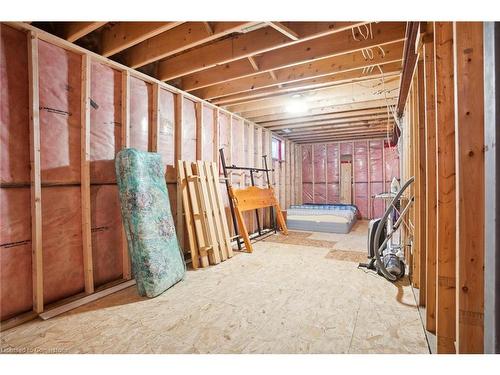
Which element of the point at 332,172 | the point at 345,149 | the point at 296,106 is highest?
the point at 296,106

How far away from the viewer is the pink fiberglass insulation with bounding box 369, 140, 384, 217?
294 inches

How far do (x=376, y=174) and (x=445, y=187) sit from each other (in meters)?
6.71

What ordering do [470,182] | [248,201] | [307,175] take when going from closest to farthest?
[470,182]
[248,201]
[307,175]

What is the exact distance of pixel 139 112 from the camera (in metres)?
3.05

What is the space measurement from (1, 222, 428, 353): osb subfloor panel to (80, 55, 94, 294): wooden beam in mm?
343

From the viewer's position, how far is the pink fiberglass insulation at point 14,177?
194cm

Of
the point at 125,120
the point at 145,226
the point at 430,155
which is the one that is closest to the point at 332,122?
the point at 430,155

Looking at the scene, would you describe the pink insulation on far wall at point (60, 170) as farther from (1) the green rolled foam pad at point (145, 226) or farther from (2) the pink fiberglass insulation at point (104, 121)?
(1) the green rolled foam pad at point (145, 226)

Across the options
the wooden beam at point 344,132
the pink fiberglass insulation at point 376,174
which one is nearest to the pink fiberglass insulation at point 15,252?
the wooden beam at point 344,132

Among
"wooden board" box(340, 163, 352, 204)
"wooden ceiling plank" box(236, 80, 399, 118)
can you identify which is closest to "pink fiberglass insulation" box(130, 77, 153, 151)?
"wooden ceiling plank" box(236, 80, 399, 118)

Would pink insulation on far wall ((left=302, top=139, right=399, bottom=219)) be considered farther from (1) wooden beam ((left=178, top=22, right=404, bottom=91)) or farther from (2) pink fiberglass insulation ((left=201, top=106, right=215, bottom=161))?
(1) wooden beam ((left=178, top=22, right=404, bottom=91))

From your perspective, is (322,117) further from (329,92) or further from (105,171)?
(105,171)

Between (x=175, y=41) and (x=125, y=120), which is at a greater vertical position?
(x=175, y=41)
